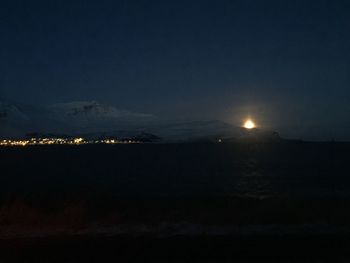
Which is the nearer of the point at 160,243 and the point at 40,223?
the point at 160,243

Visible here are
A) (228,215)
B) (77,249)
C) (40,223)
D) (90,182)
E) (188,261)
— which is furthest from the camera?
(90,182)

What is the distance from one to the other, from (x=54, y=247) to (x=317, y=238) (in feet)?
29.2

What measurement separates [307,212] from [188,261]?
33.1ft

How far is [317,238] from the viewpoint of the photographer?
15.3 meters

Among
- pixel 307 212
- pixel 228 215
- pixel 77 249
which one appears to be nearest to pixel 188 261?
pixel 77 249

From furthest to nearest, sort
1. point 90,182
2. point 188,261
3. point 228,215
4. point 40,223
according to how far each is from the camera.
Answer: point 90,182 < point 228,215 < point 40,223 < point 188,261

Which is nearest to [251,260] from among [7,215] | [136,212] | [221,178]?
[136,212]

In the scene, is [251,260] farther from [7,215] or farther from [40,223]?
[7,215]

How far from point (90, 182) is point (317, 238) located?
52699mm

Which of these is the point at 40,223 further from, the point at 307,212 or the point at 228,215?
the point at 307,212

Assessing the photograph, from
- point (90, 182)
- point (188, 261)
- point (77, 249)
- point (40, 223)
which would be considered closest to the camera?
point (188, 261)

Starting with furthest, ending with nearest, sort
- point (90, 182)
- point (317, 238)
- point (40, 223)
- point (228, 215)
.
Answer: point (90, 182) → point (228, 215) → point (40, 223) → point (317, 238)

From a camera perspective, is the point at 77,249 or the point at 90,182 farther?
the point at 90,182

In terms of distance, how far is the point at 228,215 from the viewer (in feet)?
65.9
